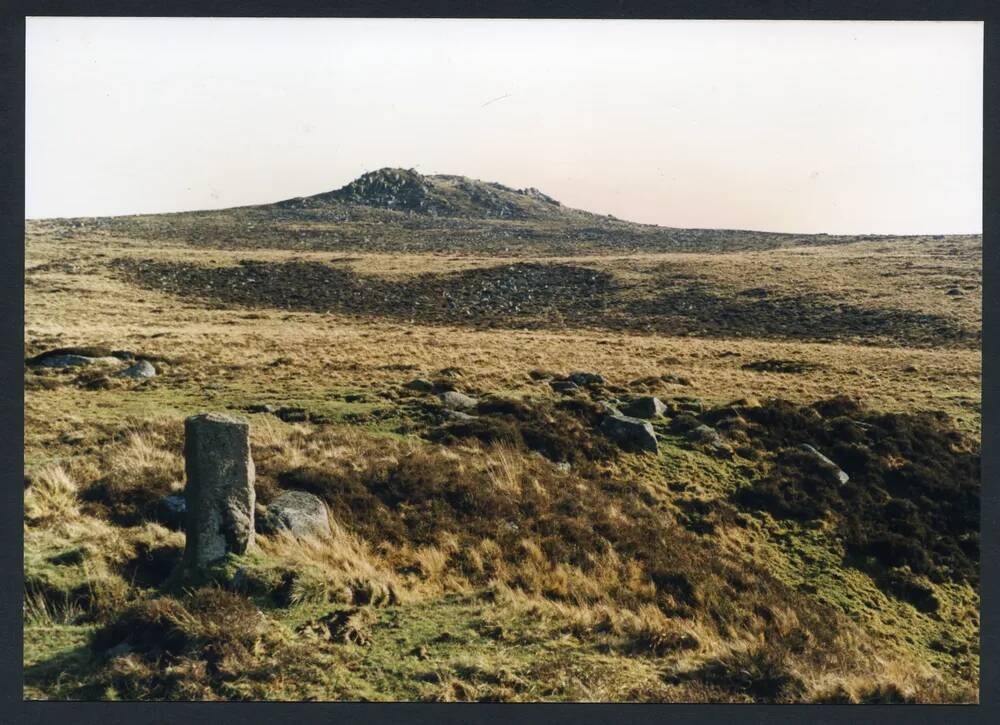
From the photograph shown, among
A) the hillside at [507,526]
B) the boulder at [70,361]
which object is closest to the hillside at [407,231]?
the hillside at [507,526]

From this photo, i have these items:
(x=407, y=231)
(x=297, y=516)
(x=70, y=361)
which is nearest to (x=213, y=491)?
(x=297, y=516)

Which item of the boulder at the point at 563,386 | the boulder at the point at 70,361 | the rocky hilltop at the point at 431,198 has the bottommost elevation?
the boulder at the point at 563,386

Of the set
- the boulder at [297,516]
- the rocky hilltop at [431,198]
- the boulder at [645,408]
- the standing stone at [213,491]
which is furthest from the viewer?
the rocky hilltop at [431,198]

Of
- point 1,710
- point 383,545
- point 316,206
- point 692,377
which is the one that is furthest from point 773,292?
Answer: point 316,206

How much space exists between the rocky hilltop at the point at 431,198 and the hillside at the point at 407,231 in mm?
416

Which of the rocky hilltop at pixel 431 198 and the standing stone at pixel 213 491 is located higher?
the rocky hilltop at pixel 431 198

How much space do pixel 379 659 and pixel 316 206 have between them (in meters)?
117

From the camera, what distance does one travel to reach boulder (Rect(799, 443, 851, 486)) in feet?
46.1

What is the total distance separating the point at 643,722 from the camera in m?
7.62

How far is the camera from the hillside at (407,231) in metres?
70.6

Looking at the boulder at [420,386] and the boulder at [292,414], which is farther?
the boulder at [420,386]

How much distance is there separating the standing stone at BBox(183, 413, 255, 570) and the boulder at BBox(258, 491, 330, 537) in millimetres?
833

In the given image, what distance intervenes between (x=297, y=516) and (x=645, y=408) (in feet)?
30.6

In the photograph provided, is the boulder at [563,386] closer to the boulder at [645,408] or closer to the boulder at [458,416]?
the boulder at [645,408]
